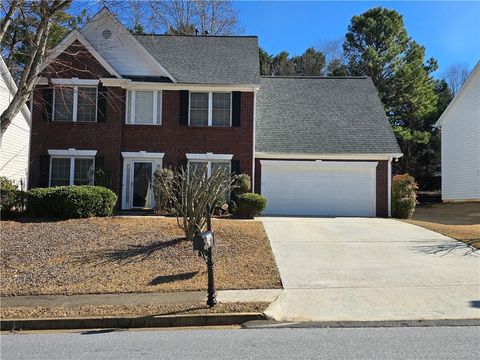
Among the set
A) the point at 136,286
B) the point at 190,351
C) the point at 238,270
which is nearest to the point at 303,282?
the point at 238,270

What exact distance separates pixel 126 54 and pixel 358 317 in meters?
16.5

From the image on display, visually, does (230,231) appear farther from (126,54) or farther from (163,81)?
(126,54)

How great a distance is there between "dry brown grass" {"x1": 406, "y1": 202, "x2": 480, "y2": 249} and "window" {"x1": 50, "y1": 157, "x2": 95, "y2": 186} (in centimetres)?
1266

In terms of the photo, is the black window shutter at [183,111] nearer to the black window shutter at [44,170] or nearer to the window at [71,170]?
the window at [71,170]

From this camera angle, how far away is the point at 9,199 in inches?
624

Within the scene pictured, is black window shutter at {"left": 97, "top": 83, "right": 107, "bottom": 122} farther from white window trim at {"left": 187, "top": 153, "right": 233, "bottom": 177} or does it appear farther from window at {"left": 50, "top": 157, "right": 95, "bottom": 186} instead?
white window trim at {"left": 187, "top": 153, "right": 233, "bottom": 177}

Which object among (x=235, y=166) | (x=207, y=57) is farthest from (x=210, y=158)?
(x=207, y=57)

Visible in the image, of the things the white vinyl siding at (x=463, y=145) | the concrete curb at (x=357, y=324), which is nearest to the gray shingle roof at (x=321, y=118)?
the white vinyl siding at (x=463, y=145)

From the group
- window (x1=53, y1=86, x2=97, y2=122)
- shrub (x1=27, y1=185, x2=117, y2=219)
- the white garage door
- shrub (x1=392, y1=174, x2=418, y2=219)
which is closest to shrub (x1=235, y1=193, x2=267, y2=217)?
the white garage door

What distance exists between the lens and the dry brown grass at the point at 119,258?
10.2m

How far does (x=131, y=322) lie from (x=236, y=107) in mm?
13942

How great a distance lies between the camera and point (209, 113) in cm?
2086

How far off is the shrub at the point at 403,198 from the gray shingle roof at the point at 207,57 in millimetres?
7356

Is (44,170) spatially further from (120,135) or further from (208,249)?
(208,249)
